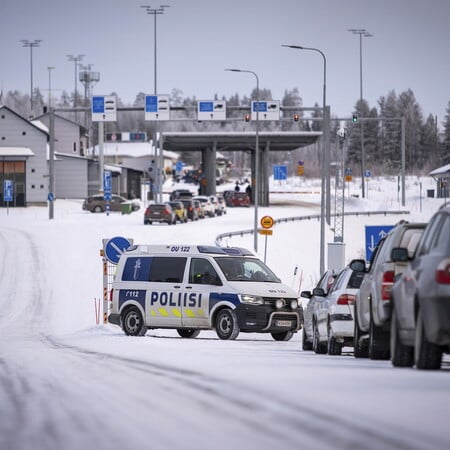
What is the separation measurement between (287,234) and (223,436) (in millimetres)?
61551

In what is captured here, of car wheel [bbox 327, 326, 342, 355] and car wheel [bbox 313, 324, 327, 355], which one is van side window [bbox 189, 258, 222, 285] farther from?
car wheel [bbox 327, 326, 342, 355]

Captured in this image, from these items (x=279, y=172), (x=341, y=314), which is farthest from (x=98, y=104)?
(x=341, y=314)

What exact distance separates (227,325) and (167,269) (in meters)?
1.98

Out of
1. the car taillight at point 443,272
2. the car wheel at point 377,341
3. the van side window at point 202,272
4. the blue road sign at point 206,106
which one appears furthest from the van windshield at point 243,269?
the blue road sign at point 206,106

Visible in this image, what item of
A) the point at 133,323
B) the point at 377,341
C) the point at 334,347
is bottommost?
the point at 133,323

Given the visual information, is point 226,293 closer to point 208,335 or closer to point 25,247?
point 208,335

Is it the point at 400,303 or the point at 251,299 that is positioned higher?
the point at 400,303

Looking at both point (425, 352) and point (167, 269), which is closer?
point (425, 352)

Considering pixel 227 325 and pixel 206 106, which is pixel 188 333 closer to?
pixel 227 325

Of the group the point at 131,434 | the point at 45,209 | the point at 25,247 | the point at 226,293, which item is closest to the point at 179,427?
the point at 131,434

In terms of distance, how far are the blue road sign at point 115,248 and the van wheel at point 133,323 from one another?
4.52 metres

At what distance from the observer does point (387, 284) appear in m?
12.9

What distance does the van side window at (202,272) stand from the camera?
23.6m

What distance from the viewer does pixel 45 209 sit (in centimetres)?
9625
